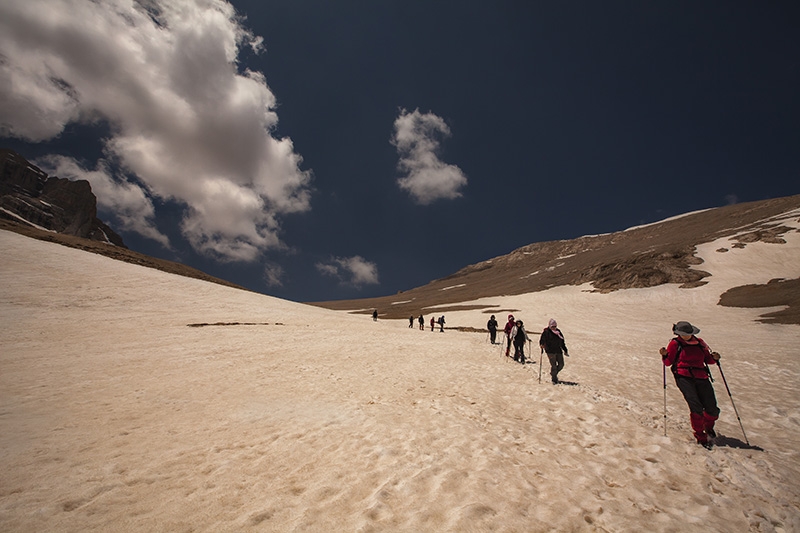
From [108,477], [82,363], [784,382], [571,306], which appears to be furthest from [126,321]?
[571,306]

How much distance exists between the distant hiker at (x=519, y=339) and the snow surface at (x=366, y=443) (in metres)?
0.90

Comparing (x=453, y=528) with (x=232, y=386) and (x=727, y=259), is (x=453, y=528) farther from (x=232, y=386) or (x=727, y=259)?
(x=727, y=259)

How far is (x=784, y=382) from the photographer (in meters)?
13.3

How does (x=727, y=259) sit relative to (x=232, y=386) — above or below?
above

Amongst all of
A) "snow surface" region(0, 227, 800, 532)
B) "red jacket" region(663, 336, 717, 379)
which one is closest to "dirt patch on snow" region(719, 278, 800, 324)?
"snow surface" region(0, 227, 800, 532)

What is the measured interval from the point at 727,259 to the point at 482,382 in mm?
85070

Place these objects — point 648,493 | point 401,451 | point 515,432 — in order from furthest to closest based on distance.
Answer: point 515,432 < point 401,451 < point 648,493

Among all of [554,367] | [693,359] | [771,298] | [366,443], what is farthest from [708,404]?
[771,298]

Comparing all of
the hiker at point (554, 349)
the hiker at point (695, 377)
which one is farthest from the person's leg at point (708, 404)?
the hiker at point (554, 349)

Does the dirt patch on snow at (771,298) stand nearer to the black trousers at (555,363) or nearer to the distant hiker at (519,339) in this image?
the distant hiker at (519,339)

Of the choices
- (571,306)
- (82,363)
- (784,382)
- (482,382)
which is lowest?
(82,363)

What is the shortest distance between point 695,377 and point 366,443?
27.0 ft

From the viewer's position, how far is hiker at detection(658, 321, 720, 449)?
7.34m

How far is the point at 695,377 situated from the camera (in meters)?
7.69
